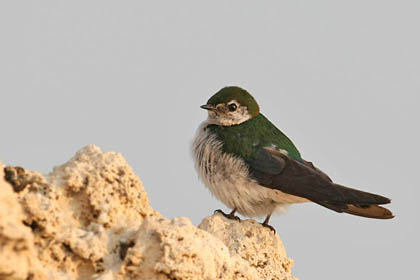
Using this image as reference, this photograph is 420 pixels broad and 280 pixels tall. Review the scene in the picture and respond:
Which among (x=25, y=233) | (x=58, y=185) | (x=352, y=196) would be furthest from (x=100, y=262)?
(x=352, y=196)

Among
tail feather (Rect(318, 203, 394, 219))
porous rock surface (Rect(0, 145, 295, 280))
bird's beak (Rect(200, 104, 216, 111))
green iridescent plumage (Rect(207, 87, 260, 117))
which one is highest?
green iridescent plumage (Rect(207, 87, 260, 117))

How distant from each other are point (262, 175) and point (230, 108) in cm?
99

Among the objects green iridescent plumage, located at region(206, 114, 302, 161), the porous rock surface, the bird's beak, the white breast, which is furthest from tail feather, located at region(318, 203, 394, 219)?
the porous rock surface

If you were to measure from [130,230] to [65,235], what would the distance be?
44 centimetres

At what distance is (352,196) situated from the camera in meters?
7.12

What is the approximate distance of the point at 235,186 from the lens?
7.48m

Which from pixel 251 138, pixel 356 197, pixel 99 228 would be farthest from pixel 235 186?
pixel 99 228

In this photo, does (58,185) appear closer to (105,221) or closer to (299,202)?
(105,221)

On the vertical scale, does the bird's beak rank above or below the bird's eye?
below

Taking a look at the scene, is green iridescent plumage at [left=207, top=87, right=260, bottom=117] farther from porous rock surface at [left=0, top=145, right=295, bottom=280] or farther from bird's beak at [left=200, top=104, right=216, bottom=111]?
porous rock surface at [left=0, top=145, right=295, bottom=280]

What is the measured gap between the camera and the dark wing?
7.05 metres

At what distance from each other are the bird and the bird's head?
13cm

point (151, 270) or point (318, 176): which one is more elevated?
point (318, 176)

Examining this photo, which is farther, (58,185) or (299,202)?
(299,202)
